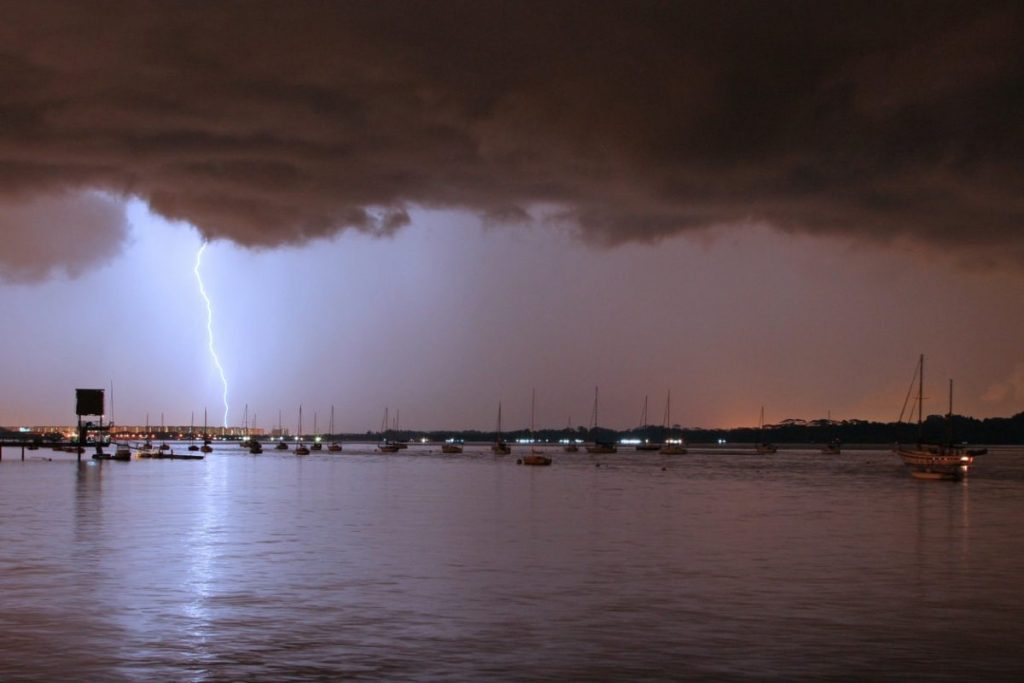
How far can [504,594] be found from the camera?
29.5m

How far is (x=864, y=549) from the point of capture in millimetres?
42625

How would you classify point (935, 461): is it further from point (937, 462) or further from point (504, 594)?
point (504, 594)

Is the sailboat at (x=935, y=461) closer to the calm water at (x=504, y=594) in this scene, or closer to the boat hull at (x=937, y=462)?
the boat hull at (x=937, y=462)

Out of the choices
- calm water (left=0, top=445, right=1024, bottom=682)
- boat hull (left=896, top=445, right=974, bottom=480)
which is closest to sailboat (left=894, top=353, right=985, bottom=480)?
boat hull (left=896, top=445, right=974, bottom=480)

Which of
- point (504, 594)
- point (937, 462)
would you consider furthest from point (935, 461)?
point (504, 594)

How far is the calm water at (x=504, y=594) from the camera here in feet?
67.9

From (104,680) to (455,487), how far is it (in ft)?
242

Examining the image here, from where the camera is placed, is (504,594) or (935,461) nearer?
(504,594)

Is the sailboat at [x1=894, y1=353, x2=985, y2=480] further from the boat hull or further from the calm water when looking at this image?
the calm water

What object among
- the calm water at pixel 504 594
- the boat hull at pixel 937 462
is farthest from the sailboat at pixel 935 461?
the calm water at pixel 504 594

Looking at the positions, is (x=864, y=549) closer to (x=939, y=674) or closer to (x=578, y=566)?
(x=578, y=566)

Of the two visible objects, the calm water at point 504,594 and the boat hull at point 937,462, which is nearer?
the calm water at point 504,594

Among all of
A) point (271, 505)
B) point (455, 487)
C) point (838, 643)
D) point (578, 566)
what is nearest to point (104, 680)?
point (838, 643)

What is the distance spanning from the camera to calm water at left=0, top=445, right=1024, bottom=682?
20688 millimetres
